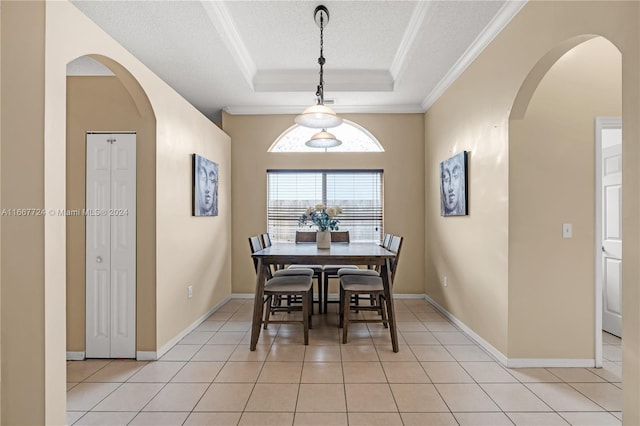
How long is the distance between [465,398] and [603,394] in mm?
916

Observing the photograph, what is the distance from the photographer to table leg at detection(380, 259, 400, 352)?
118 inches

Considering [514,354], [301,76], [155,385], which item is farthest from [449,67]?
[155,385]

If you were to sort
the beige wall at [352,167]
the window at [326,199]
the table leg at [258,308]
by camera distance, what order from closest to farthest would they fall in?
the table leg at [258,308] → the beige wall at [352,167] → the window at [326,199]

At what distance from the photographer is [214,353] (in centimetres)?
299

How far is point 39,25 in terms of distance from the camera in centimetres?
166

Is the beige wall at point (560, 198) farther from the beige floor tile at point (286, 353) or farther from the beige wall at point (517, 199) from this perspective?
the beige floor tile at point (286, 353)

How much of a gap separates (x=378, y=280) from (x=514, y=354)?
1.24m

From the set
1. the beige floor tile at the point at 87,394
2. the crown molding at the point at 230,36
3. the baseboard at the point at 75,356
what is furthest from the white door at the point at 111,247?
the crown molding at the point at 230,36

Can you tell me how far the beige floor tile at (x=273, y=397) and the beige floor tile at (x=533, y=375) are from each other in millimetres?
1612

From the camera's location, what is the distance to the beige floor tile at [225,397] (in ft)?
7.05

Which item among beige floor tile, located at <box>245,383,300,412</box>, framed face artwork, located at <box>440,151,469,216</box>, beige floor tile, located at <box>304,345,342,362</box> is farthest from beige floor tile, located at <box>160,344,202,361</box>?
framed face artwork, located at <box>440,151,469,216</box>

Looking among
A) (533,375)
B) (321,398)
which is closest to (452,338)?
(533,375)

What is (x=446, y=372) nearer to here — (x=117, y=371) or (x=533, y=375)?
(x=533, y=375)

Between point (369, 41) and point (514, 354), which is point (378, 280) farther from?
point (369, 41)
